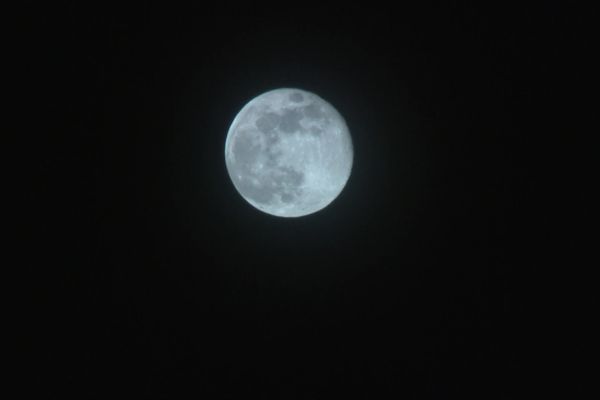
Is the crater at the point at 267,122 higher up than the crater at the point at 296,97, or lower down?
lower down

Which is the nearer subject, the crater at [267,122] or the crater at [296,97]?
the crater at [267,122]

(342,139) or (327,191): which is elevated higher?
(342,139)

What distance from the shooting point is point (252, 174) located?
4367 millimetres

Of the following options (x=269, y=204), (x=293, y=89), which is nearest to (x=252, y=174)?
(x=269, y=204)

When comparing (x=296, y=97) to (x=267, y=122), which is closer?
(x=267, y=122)

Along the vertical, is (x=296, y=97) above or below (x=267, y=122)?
above

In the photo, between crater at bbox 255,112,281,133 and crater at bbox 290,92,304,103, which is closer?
crater at bbox 255,112,281,133

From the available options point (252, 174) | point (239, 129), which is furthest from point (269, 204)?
→ point (239, 129)

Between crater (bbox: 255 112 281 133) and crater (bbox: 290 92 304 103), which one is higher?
crater (bbox: 290 92 304 103)

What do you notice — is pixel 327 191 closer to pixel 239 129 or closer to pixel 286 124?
pixel 286 124

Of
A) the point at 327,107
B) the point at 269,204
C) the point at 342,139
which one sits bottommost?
the point at 269,204

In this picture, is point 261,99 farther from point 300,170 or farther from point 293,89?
point 300,170

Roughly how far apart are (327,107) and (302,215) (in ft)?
3.68

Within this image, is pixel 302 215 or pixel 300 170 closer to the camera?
pixel 300 170
